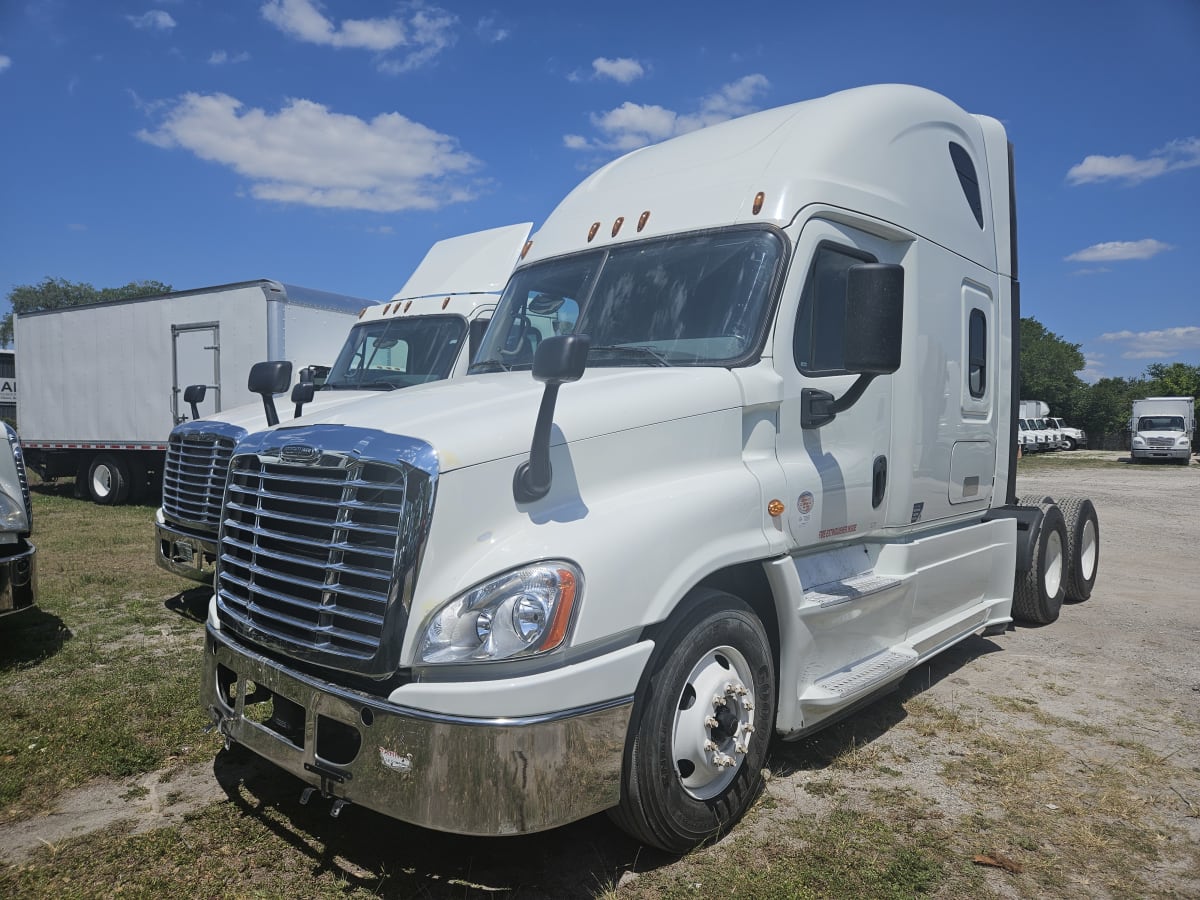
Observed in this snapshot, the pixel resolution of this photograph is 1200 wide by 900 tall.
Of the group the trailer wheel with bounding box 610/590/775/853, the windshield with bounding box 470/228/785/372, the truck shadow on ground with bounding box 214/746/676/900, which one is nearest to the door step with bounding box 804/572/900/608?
the trailer wheel with bounding box 610/590/775/853

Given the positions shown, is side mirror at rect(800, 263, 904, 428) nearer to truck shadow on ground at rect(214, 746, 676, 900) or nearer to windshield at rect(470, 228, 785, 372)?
windshield at rect(470, 228, 785, 372)

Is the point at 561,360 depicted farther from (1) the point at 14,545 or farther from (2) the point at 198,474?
(2) the point at 198,474

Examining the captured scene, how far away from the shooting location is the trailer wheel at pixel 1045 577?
23.6 feet

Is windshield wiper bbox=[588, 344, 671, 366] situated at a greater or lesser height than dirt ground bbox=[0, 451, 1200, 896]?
greater

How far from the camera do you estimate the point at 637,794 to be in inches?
124

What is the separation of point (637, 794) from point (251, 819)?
1.79m

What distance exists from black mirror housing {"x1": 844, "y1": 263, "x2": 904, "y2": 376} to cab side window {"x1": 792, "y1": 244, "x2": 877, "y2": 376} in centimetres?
30

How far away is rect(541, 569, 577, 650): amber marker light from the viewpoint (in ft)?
9.31

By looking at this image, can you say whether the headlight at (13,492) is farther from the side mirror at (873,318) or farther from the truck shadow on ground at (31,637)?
the side mirror at (873,318)

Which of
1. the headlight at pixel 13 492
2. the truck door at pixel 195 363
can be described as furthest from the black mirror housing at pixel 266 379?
the truck door at pixel 195 363

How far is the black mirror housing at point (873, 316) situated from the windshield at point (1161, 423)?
43215 mm

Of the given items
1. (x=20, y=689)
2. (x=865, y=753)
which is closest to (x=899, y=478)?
(x=865, y=753)

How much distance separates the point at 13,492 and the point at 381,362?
381 cm

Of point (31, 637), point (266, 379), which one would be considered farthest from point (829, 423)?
point (31, 637)
